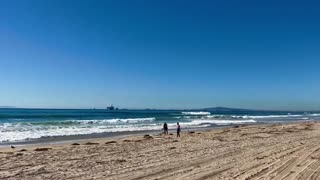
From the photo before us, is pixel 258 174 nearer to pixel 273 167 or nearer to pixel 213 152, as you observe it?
pixel 273 167

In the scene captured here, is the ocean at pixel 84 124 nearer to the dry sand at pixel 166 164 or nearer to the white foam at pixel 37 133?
the white foam at pixel 37 133

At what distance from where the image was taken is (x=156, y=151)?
598 inches

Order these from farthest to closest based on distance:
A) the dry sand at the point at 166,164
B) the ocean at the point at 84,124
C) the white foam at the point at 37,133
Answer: the ocean at the point at 84,124 → the white foam at the point at 37,133 → the dry sand at the point at 166,164

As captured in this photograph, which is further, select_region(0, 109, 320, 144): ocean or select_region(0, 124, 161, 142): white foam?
select_region(0, 109, 320, 144): ocean

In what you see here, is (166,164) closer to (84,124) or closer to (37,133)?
(37,133)

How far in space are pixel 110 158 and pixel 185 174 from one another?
4212mm

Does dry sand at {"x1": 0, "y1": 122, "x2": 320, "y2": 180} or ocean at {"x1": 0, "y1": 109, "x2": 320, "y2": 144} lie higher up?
ocean at {"x1": 0, "y1": 109, "x2": 320, "y2": 144}

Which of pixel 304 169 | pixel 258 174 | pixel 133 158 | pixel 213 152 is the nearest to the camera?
pixel 258 174

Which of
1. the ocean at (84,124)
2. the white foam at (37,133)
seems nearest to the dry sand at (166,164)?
the ocean at (84,124)

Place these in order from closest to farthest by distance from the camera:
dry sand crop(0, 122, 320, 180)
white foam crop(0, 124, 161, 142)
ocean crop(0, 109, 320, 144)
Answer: dry sand crop(0, 122, 320, 180), white foam crop(0, 124, 161, 142), ocean crop(0, 109, 320, 144)

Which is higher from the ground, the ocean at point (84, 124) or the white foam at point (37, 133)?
the ocean at point (84, 124)

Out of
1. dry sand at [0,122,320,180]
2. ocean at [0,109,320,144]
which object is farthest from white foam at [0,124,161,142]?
dry sand at [0,122,320,180]

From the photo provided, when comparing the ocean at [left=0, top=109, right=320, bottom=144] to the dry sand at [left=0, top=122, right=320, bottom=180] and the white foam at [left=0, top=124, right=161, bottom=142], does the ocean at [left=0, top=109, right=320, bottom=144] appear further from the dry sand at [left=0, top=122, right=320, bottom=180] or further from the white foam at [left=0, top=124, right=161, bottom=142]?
the dry sand at [left=0, top=122, right=320, bottom=180]

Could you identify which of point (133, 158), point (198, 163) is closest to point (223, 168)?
point (198, 163)
